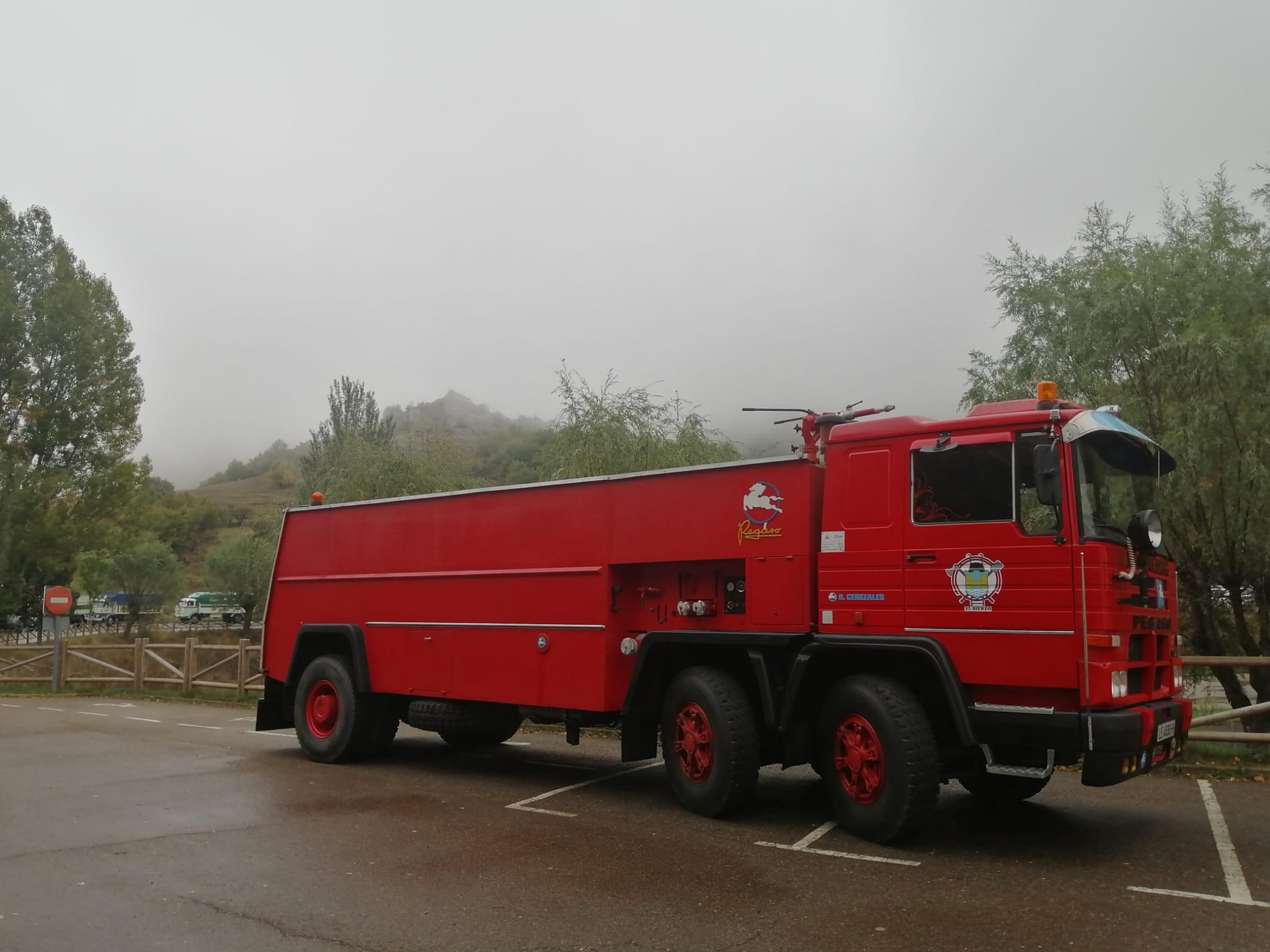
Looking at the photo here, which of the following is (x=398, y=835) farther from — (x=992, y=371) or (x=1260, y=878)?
(x=992, y=371)

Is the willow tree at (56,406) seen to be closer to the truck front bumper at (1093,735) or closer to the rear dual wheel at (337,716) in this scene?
the rear dual wheel at (337,716)

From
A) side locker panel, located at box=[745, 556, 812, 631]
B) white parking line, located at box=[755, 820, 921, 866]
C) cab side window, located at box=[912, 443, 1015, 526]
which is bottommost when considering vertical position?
white parking line, located at box=[755, 820, 921, 866]

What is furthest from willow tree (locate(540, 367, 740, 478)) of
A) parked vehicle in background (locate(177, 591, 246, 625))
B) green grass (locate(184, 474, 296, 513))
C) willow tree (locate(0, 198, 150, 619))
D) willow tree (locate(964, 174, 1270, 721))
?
green grass (locate(184, 474, 296, 513))

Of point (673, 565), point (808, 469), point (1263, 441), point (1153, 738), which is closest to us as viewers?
point (1153, 738)

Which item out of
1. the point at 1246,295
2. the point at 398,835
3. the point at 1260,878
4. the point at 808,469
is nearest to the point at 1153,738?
the point at 1260,878

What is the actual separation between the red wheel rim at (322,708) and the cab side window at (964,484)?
6.98 metres

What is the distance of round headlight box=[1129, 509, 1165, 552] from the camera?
6766 millimetres

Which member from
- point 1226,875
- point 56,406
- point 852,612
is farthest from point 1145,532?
point 56,406

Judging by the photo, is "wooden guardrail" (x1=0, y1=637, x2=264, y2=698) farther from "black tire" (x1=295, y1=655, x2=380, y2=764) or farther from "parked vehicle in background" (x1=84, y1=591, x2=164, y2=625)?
"parked vehicle in background" (x1=84, y1=591, x2=164, y2=625)

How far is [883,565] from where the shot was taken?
7.05 meters

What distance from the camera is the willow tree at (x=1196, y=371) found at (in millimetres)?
11211

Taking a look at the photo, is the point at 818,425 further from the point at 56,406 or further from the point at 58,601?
the point at 56,406

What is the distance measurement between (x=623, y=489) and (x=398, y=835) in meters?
3.25

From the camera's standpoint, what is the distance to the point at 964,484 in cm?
682
